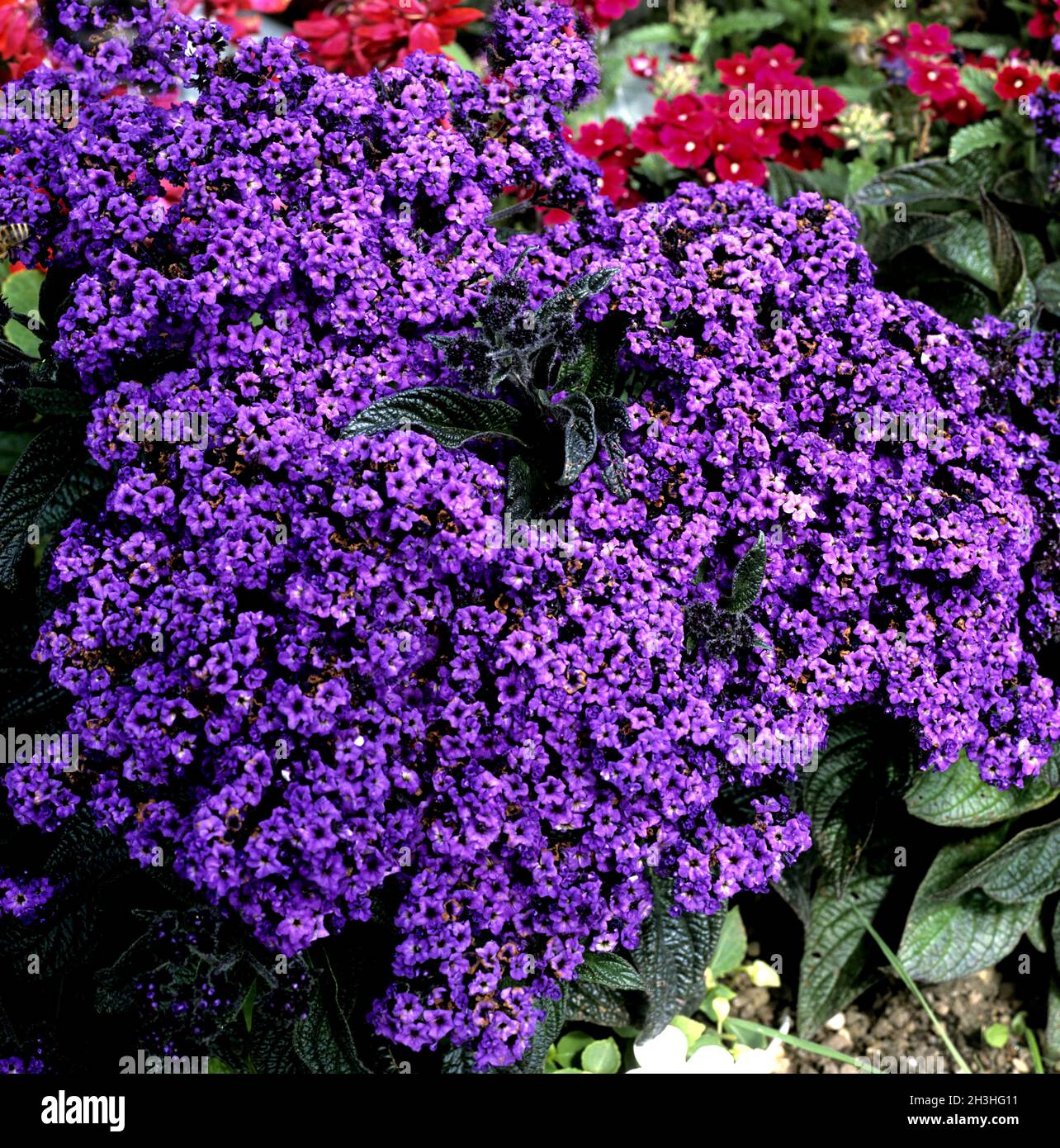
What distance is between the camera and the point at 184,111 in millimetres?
2115

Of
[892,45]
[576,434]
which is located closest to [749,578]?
[576,434]

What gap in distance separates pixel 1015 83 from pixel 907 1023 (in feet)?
8.03

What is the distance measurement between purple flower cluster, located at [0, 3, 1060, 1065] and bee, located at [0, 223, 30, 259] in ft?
0.16

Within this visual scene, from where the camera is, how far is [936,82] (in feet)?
10.7

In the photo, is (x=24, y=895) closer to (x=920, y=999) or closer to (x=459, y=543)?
(x=459, y=543)

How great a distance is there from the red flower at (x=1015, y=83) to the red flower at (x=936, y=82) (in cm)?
12

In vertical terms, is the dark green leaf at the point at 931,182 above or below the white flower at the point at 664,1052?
above

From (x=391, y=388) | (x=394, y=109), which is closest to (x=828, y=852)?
(x=391, y=388)

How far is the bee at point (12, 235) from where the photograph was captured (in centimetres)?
212

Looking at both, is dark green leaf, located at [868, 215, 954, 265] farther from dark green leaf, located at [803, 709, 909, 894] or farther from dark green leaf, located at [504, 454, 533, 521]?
dark green leaf, located at [504, 454, 533, 521]

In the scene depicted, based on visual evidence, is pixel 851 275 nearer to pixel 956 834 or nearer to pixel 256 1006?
pixel 956 834

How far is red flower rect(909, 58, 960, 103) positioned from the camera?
3.26m

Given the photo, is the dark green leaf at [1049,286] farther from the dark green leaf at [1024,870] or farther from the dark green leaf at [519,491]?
the dark green leaf at [519,491]

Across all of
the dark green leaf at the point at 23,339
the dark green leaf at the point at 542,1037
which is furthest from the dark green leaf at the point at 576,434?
the dark green leaf at the point at 23,339
